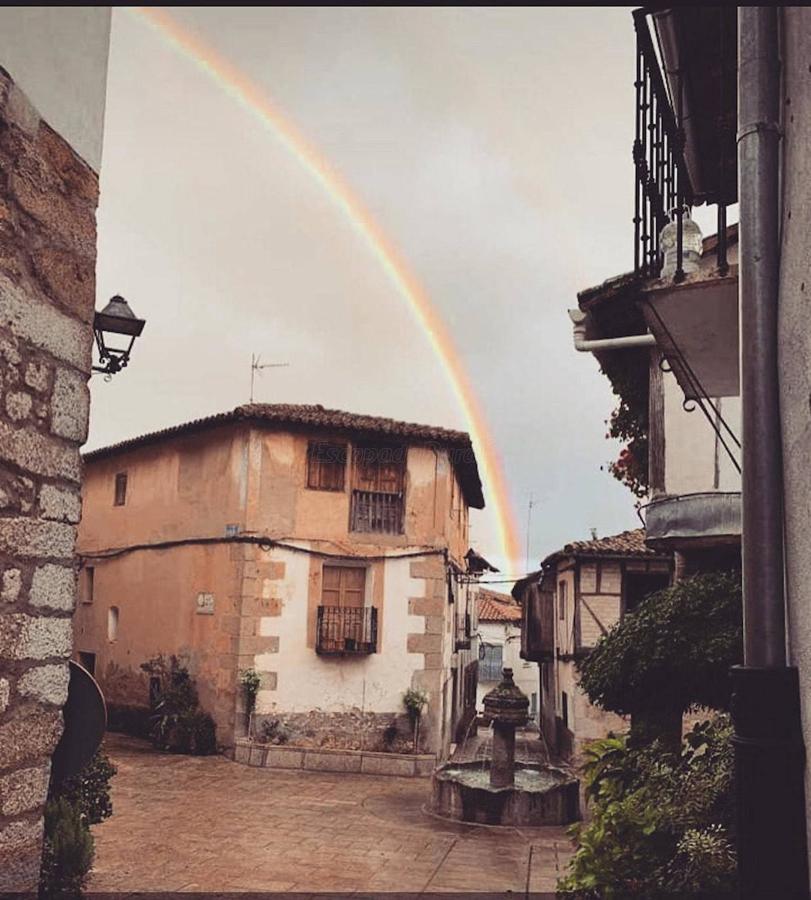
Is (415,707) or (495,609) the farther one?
(495,609)

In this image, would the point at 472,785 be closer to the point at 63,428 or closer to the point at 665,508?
the point at 665,508

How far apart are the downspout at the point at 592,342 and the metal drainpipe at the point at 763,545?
19.5ft

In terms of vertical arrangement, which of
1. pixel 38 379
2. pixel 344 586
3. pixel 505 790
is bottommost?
pixel 505 790

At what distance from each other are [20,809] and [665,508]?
20.6 feet

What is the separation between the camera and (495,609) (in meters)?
37.6

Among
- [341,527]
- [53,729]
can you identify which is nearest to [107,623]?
[341,527]

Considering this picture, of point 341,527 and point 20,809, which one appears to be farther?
point 341,527

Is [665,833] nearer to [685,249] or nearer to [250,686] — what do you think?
[685,249]

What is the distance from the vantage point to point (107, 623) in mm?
19547

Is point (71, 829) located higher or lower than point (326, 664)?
lower

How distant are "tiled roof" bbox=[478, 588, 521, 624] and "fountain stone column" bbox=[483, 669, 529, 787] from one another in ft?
78.4

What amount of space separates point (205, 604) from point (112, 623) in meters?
3.87

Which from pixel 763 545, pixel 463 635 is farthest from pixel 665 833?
pixel 463 635

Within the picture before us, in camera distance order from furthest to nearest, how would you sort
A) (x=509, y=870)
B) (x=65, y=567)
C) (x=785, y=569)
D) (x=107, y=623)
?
(x=107, y=623) < (x=509, y=870) < (x=65, y=567) < (x=785, y=569)
